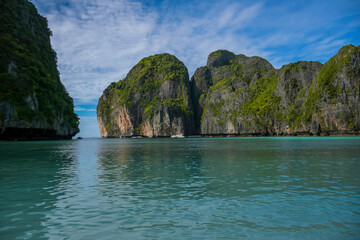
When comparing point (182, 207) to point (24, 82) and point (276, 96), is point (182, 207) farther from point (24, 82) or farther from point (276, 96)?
point (276, 96)

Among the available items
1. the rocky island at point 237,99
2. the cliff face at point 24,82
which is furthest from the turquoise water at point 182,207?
the rocky island at point 237,99

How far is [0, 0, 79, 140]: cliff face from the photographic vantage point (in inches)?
2105

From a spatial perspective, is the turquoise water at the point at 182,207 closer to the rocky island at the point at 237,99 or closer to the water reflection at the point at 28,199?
the water reflection at the point at 28,199

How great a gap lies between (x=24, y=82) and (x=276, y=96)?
114040 mm

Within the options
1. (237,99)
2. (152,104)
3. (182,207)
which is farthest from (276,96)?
(182,207)

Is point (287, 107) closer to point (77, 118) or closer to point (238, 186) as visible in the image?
point (77, 118)

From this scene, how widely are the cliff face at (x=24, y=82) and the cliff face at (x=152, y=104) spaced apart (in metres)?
78.6

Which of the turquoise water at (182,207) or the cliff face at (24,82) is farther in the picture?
the cliff face at (24,82)

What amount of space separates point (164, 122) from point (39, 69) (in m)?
94.6

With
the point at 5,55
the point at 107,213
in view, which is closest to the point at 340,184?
the point at 107,213

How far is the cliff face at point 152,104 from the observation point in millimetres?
159750

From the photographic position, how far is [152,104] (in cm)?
17300

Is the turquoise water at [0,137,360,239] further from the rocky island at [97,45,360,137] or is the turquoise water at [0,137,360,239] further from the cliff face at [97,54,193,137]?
the cliff face at [97,54,193,137]

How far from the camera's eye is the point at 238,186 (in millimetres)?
11680
